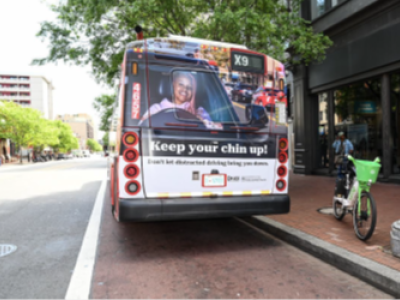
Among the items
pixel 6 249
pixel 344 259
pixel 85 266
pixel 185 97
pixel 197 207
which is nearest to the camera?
pixel 344 259

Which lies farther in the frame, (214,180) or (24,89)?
(24,89)

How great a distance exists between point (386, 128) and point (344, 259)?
25.9 feet

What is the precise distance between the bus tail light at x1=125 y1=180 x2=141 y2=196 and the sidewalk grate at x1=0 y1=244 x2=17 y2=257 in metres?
2.13

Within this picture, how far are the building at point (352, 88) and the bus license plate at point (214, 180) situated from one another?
26.2ft

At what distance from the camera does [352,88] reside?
11523 millimetres

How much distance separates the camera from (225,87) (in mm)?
4336

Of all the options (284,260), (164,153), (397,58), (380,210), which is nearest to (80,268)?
(164,153)

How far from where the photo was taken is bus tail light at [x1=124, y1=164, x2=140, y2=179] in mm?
3869

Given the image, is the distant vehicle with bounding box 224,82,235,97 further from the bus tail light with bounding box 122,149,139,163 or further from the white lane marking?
the white lane marking

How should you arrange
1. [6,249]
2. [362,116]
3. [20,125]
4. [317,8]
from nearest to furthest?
[6,249] → [362,116] → [317,8] → [20,125]

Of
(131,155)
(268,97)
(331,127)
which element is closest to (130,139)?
(131,155)

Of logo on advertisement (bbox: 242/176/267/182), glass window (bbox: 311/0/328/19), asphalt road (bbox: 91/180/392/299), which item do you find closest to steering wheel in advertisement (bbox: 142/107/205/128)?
logo on advertisement (bbox: 242/176/267/182)

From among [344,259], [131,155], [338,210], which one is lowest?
[344,259]

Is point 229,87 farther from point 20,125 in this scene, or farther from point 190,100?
point 20,125
